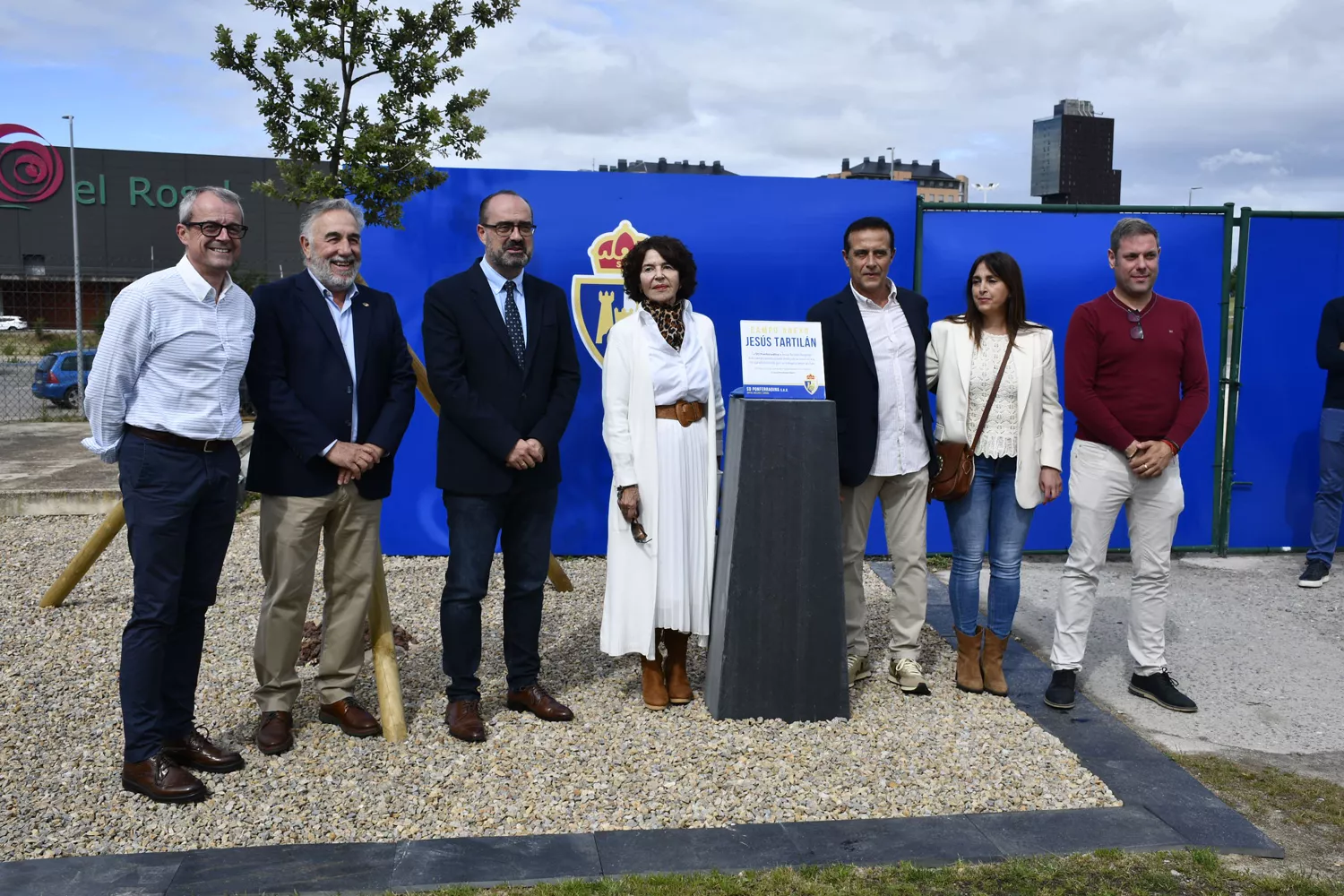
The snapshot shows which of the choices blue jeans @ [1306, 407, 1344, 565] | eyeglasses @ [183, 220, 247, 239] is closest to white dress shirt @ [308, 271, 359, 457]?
eyeglasses @ [183, 220, 247, 239]

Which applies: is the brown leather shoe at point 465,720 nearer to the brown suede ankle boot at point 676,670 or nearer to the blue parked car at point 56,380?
the brown suede ankle boot at point 676,670

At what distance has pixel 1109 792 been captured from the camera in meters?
4.05

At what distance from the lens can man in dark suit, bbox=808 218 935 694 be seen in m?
4.88

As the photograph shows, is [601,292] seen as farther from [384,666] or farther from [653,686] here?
[384,666]

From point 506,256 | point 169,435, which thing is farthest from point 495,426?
point 169,435

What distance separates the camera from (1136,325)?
16.0 feet

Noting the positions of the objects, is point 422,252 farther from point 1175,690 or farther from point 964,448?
point 1175,690

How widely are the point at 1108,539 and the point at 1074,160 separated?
4.73m

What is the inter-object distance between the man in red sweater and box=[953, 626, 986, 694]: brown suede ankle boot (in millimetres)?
320

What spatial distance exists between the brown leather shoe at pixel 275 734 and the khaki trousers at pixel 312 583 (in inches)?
1.2

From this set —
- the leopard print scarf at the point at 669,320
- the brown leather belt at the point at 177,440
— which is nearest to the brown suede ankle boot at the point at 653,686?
the leopard print scarf at the point at 669,320

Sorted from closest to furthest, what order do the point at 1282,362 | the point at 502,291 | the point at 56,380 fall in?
the point at 502,291 < the point at 1282,362 < the point at 56,380

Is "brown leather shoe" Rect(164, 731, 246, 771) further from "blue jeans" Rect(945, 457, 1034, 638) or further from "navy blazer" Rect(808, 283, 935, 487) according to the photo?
"blue jeans" Rect(945, 457, 1034, 638)

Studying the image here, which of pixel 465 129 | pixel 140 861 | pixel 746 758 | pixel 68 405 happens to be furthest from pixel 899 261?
pixel 68 405
